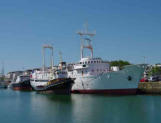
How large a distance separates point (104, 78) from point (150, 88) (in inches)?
397

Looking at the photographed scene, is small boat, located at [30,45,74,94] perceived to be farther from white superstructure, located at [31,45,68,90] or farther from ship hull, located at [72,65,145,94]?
ship hull, located at [72,65,145,94]

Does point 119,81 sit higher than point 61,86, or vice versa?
point 119,81

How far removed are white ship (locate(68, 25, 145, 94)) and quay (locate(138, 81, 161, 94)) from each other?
491 centimetres

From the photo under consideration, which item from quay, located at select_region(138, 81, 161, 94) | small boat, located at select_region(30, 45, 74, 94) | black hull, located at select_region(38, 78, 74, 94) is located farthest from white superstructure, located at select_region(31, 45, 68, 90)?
quay, located at select_region(138, 81, 161, 94)

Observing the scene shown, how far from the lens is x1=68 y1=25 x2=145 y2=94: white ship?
40812mm

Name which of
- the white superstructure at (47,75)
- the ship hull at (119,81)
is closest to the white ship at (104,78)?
the ship hull at (119,81)

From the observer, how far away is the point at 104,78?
41281mm

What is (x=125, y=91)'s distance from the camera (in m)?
41.2

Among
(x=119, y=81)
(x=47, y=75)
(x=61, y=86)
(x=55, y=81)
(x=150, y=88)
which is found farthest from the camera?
(x=47, y=75)

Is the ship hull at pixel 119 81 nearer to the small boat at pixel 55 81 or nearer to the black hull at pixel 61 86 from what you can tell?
the black hull at pixel 61 86

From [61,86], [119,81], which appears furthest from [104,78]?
[61,86]

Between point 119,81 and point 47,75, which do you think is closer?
point 119,81

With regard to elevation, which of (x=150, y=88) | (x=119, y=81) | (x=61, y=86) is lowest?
(x=150, y=88)

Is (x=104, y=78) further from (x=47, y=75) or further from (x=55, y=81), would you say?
(x=47, y=75)
